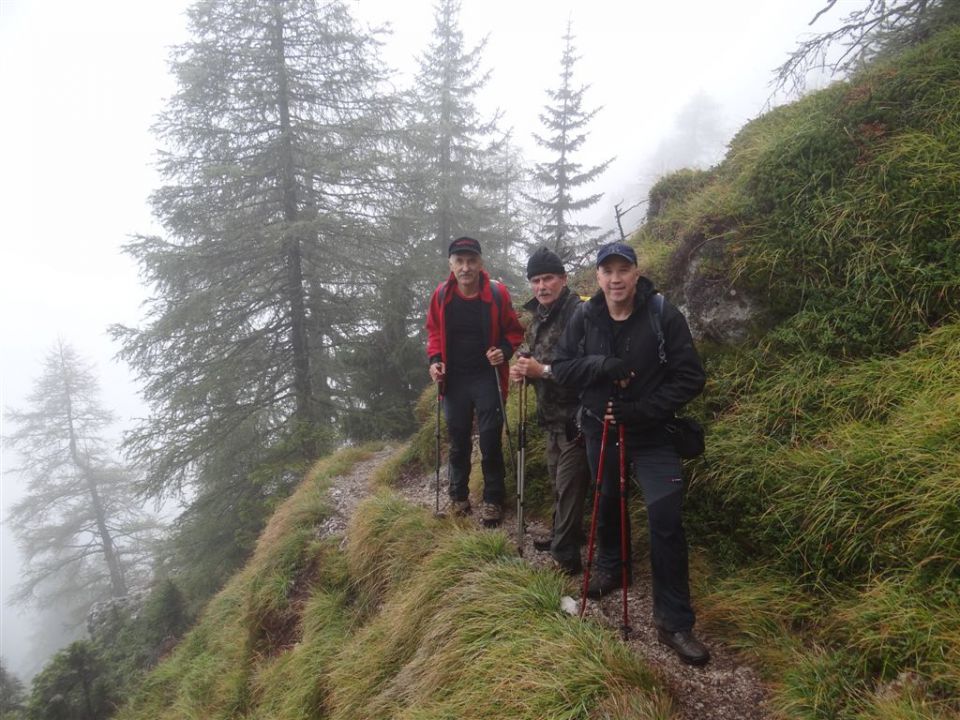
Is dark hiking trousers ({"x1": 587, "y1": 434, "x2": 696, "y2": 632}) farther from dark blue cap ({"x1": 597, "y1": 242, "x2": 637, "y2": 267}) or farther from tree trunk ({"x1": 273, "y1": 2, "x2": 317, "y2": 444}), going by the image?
tree trunk ({"x1": 273, "y1": 2, "x2": 317, "y2": 444})

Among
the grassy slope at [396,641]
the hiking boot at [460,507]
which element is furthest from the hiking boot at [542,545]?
the hiking boot at [460,507]

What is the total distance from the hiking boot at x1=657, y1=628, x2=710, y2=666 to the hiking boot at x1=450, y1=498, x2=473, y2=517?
250 cm

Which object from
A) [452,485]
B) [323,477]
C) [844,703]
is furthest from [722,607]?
[323,477]

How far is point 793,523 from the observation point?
3.14m

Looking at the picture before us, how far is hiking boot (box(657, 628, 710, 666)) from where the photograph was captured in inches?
112

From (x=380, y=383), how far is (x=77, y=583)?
33.3m

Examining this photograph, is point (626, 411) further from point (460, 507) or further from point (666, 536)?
point (460, 507)

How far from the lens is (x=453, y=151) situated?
18391 millimetres

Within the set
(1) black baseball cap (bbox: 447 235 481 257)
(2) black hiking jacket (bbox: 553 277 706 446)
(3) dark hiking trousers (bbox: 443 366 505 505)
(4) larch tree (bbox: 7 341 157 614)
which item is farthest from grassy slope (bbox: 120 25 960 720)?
(4) larch tree (bbox: 7 341 157 614)

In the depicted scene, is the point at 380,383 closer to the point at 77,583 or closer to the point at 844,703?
the point at 844,703

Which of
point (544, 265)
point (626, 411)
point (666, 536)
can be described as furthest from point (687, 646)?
point (544, 265)

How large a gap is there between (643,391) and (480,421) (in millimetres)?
2017

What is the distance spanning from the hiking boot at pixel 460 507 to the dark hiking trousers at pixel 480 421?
1.10 ft

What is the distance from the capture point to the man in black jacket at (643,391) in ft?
9.62
